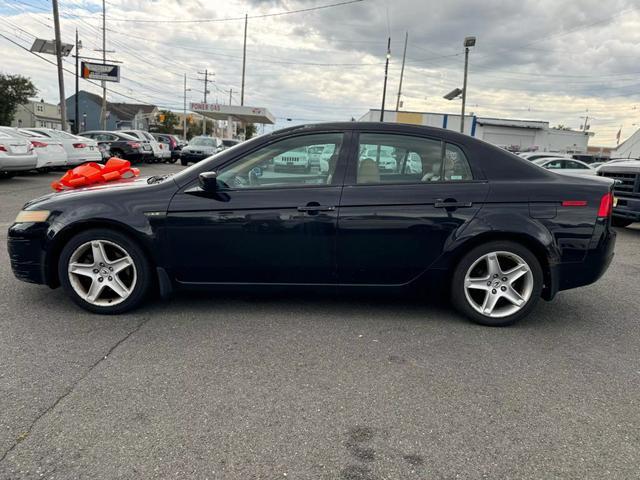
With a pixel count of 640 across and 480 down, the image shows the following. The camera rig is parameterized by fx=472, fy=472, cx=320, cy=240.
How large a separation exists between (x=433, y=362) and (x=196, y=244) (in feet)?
6.39

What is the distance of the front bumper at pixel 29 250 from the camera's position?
3.70 meters

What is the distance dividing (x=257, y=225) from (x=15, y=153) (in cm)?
1120

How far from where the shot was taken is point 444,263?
3.71 metres

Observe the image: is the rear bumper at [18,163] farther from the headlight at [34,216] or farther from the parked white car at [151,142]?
the headlight at [34,216]

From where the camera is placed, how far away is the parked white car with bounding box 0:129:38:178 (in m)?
11.6

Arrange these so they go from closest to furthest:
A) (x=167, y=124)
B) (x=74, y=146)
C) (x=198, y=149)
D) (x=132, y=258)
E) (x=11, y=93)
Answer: (x=132, y=258) → (x=74, y=146) → (x=198, y=149) → (x=11, y=93) → (x=167, y=124)

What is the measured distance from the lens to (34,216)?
372 centimetres

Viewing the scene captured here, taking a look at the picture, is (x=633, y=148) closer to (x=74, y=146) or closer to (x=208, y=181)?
(x=74, y=146)

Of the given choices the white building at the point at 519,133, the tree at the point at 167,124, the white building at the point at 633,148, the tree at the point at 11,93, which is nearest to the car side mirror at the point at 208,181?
the white building at the point at 633,148

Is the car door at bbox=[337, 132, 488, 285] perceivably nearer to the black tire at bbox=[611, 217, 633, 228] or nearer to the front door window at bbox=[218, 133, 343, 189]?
the front door window at bbox=[218, 133, 343, 189]

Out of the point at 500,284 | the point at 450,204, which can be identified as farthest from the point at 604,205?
the point at 450,204

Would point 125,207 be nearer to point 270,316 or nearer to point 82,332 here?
point 82,332

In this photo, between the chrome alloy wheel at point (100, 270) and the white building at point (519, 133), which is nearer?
the chrome alloy wheel at point (100, 270)

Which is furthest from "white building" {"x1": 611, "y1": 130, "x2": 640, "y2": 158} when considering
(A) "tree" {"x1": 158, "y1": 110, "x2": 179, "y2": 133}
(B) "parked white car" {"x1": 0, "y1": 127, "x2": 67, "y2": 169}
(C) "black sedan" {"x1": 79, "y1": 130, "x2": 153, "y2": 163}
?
(A) "tree" {"x1": 158, "y1": 110, "x2": 179, "y2": 133}
